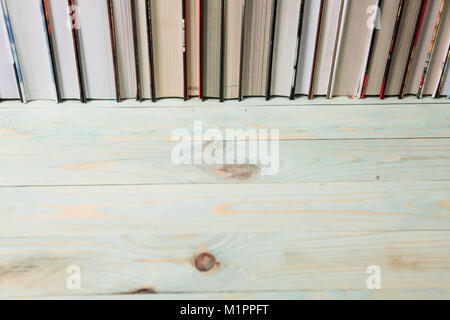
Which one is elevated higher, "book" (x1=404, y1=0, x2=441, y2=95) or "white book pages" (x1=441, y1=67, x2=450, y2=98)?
"book" (x1=404, y1=0, x2=441, y2=95)

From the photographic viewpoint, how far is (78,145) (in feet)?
2.18

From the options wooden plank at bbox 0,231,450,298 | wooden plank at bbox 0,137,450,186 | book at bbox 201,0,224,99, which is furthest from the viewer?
book at bbox 201,0,224,99

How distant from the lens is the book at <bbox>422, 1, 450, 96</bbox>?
2.35ft

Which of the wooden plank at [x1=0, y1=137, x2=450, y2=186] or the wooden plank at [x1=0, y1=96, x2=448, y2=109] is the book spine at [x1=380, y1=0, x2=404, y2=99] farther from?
the wooden plank at [x1=0, y1=137, x2=450, y2=186]

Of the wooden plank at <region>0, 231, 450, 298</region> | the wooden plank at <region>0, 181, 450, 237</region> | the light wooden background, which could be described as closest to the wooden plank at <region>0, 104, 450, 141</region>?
the light wooden background

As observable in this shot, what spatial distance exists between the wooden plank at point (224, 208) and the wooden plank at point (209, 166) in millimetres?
19

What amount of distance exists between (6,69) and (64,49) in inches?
4.6

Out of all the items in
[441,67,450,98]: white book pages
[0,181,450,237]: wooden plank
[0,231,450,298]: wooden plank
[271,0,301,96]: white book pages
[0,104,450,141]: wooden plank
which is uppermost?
[271,0,301,96]: white book pages

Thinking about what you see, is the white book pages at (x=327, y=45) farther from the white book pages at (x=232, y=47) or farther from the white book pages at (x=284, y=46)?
the white book pages at (x=232, y=47)

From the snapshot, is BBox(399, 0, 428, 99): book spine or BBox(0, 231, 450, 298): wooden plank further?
BBox(399, 0, 428, 99): book spine

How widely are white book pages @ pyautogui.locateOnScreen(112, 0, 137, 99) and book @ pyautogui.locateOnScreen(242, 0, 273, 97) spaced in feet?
0.70

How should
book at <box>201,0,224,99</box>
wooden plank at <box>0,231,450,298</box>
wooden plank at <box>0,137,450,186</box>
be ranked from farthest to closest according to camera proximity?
book at <box>201,0,224,99</box>
wooden plank at <box>0,137,450,186</box>
wooden plank at <box>0,231,450,298</box>
